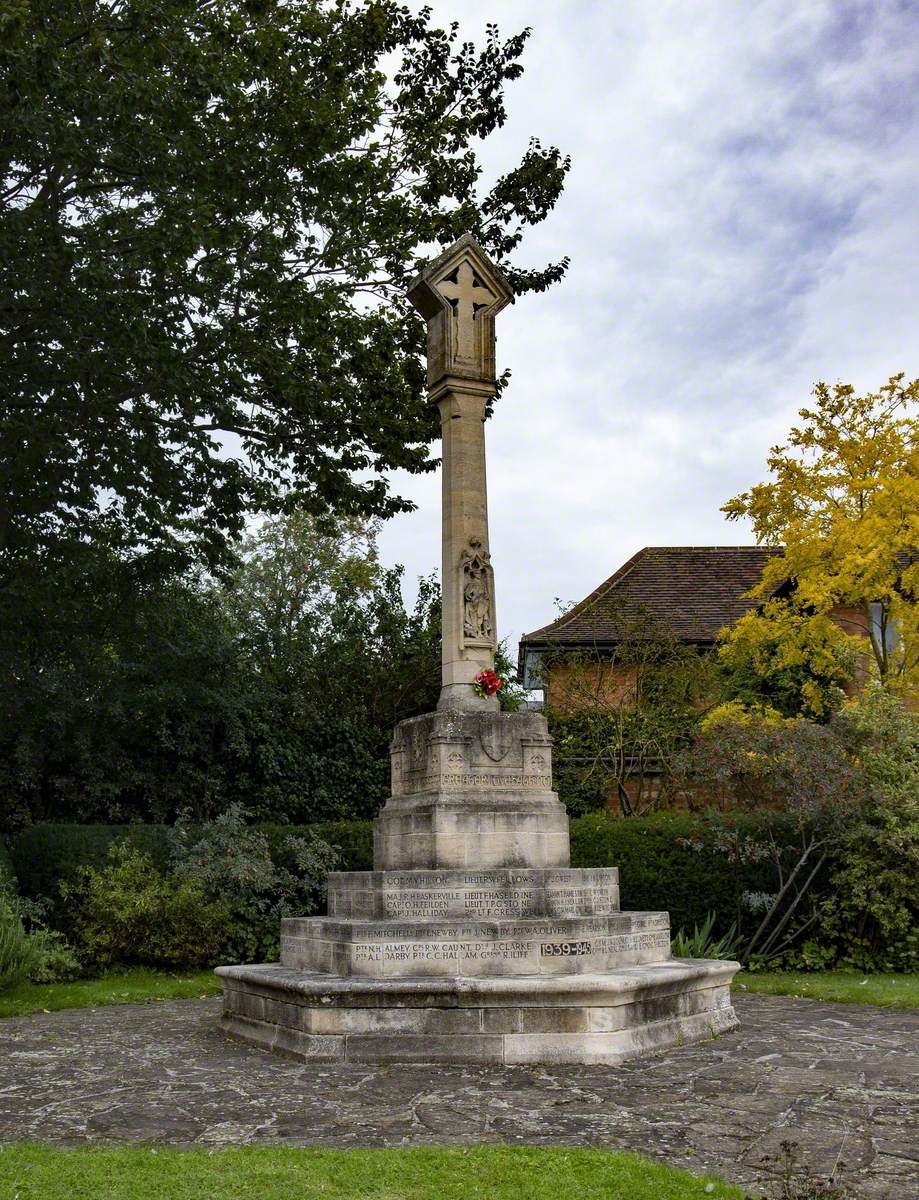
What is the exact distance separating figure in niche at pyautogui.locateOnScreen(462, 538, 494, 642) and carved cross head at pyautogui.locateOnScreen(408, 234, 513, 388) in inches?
73.5

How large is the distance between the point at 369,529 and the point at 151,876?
22590mm

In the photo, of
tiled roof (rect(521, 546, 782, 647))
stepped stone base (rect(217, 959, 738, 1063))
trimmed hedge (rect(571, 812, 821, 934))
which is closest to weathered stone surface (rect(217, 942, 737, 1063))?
stepped stone base (rect(217, 959, 738, 1063))

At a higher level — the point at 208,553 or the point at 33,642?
the point at 208,553

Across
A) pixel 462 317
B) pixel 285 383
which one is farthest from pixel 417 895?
pixel 285 383

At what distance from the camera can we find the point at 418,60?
15836 millimetres

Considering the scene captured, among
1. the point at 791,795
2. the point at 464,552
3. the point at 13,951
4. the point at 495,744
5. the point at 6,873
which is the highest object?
the point at 464,552

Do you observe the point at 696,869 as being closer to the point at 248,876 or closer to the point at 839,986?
the point at 839,986

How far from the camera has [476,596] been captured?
10.2m

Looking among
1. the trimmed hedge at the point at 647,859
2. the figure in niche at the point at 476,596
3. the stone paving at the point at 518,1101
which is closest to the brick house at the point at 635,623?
the trimmed hedge at the point at 647,859

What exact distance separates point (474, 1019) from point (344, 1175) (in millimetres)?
3023

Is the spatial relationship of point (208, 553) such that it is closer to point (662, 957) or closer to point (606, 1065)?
point (662, 957)

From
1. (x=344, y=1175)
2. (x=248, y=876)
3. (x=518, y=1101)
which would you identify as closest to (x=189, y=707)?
(x=248, y=876)

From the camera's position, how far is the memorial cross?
1020 cm

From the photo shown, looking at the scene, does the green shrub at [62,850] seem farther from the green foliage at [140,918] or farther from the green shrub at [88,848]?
the green foliage at [140,918]
